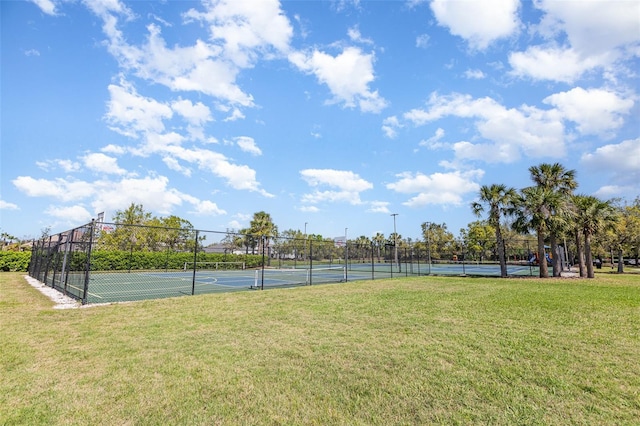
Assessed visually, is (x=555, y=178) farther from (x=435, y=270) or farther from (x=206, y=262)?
(x=206, y=262)

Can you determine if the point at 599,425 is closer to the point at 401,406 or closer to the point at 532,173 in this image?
the point at 401,406

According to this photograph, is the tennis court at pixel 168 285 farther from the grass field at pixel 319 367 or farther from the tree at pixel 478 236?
the tree at pixel 478 236

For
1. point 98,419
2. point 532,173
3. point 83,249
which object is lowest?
point 98,419

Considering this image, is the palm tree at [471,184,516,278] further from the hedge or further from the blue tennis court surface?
the hedge

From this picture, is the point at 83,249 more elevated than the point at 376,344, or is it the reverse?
the point at 83,249

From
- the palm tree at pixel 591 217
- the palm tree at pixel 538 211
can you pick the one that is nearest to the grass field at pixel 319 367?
the palm tree at pixel 538 211

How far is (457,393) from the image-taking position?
3260 mm

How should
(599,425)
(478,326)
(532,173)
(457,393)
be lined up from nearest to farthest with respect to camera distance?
1. (599,425)
2. (457,393)
3. (478,326)
4. (532,173)

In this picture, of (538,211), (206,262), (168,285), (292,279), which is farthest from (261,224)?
(538,211)

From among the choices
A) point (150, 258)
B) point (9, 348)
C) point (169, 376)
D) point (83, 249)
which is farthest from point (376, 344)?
point (150, 258)

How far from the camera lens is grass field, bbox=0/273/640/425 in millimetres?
2898

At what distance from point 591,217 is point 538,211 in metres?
3.39

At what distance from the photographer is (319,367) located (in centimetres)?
402

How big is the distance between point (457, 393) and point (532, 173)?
2121 centimetres
